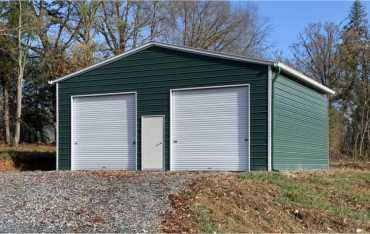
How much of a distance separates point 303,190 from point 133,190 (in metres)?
3.93

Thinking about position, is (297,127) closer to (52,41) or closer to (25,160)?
(25,160)

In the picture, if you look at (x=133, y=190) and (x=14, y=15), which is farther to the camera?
(x=14, y=15)

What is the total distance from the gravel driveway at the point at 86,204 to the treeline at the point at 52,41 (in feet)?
53.4

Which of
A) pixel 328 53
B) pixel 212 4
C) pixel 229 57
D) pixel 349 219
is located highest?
pixel 212 4

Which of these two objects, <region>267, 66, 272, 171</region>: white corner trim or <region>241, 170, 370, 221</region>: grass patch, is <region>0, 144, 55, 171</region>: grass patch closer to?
<region>267, 66, 272, 171</region>: white corner trim

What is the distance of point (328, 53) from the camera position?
3644 cm

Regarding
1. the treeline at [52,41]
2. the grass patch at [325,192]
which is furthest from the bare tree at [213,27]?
the grass patch at [325,192]

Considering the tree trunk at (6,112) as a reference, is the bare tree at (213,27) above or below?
above

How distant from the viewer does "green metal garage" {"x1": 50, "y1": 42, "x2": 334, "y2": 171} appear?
15.3 metres

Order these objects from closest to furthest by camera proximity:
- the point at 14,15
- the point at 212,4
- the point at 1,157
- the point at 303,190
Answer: the point at 303,190 → the point at 1,157 → the point at 14,15 → the point at 212,4

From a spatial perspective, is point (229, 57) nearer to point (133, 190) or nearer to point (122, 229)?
point (133, 190)

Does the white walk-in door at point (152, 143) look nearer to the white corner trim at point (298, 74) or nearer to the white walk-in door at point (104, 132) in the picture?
the white walk-in door at point (104, 132)

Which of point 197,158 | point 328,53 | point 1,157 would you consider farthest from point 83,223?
point 328,53

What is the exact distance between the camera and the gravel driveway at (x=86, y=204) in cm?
838
